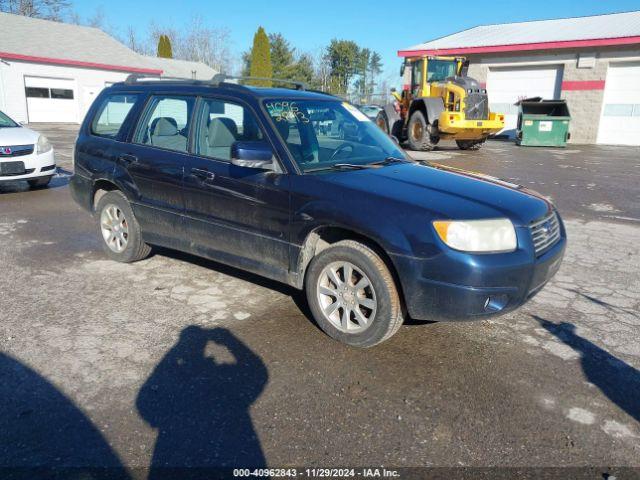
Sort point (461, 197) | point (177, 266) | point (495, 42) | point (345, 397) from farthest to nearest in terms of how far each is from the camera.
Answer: point (495, 42), point (177, 266), point (461, 197), point (345, 397)

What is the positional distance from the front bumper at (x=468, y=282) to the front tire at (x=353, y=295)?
0.15 m

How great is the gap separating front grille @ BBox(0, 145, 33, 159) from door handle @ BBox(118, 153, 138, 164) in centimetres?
488

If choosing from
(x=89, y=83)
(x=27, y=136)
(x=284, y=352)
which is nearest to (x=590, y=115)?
(x=27, y=136)

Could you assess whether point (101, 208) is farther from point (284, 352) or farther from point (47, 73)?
point (47, 73)

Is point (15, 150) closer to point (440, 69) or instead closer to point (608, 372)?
point (608, 372)

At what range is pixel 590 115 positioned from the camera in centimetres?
2248

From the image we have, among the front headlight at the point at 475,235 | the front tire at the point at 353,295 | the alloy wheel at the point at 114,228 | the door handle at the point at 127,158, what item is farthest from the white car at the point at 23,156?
the front headlight at the point at 475,235

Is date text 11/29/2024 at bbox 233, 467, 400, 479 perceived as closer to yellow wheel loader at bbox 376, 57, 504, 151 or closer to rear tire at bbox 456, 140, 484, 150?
yellow wheel loader at bbox 376, 57, 504, 151

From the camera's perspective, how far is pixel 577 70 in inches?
889

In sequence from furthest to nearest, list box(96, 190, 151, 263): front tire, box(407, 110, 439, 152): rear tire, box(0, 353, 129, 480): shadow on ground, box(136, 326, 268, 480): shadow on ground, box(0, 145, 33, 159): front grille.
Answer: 1. box(407, 110, 439, 152): rear tire
2. box(0, 145, 33, 159): front grille
3. box(96, 190, 151, 263): front tire
4. box(136, 326, 268, 480): shadow on ground
5. box(0, 353, 129, 480): shadow on ground

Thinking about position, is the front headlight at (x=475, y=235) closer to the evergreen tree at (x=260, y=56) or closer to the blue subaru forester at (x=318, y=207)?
the blue subaru forester at (x=318, y=207)

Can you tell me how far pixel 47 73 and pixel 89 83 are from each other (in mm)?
2399

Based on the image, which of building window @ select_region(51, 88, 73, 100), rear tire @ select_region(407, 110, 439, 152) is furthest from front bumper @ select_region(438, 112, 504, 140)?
building window @ select_region(51, 88, 73, 100)

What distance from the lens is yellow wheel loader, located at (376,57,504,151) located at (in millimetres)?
16328
